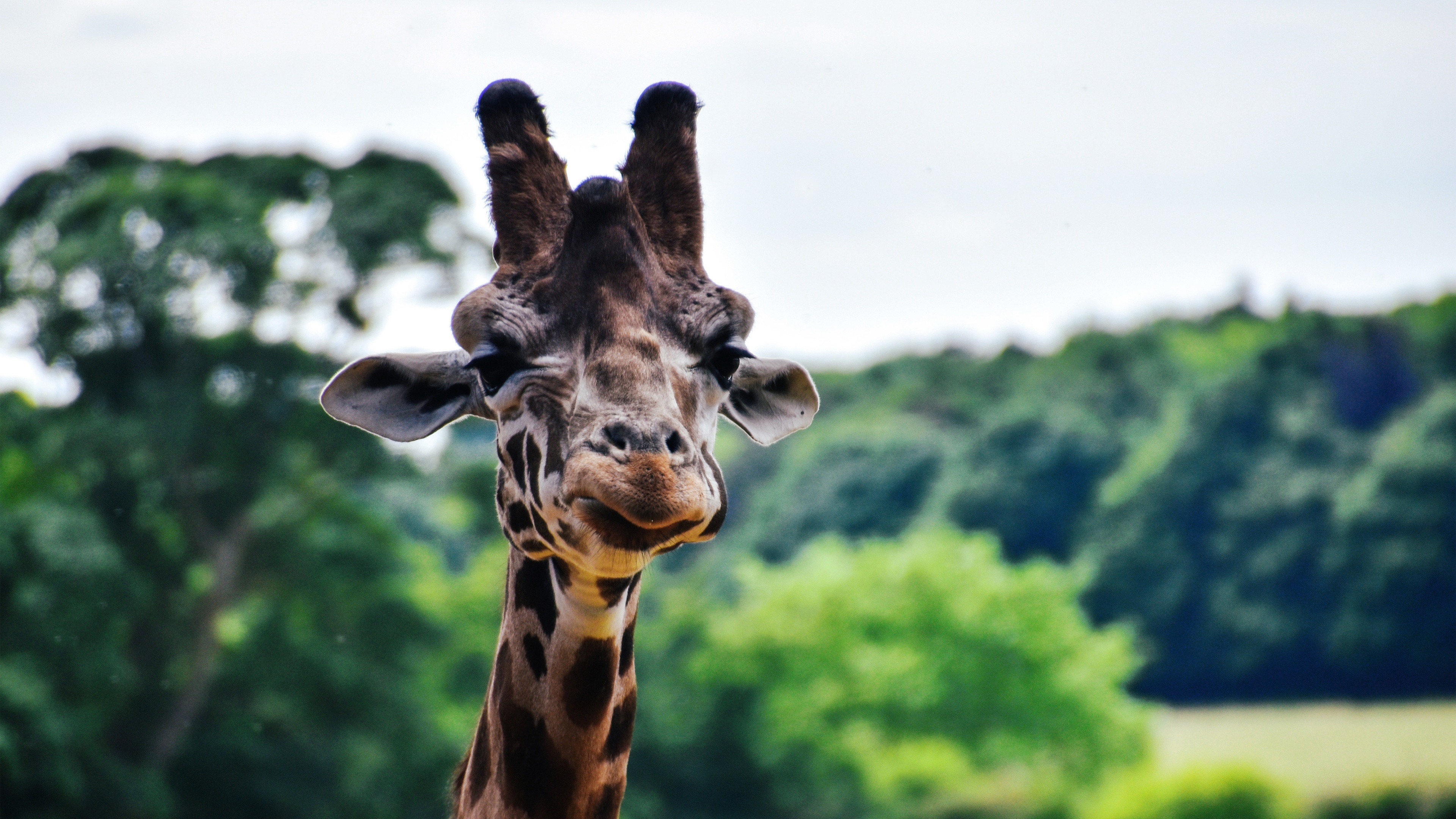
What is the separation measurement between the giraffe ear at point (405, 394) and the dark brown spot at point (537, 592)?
21.2 inches

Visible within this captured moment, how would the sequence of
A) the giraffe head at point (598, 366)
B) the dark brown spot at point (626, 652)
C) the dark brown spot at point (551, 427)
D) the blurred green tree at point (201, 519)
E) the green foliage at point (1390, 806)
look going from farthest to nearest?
the green foliage at point (1390, 806), the blurred green tree at point (201, 519), the dark brown spot at point (626, 652), the dark brown spot at point (551, 427), the giraffe head at point (598, 366)

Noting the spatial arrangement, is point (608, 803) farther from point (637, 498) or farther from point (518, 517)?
point (637, 498)

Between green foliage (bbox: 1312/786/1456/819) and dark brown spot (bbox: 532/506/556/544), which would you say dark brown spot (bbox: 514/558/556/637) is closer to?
dark brown spot (bbox: 532/506/556/544)

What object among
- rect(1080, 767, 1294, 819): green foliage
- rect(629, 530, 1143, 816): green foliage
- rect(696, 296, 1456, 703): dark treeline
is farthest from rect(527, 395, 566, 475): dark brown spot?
rect(696, 296, 1456, 703): dark treeline

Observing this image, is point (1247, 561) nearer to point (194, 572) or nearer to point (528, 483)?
point (194, 572)

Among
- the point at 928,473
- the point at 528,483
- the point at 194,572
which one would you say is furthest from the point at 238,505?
the point at 928,473

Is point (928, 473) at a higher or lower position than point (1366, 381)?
lower

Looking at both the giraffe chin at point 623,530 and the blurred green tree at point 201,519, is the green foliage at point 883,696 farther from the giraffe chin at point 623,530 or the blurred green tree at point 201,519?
the giraffe chin at point 623,530

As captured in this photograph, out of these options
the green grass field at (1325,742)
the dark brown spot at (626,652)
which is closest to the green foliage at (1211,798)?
the green grass field at (1325,742)

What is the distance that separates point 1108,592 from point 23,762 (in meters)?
53.7

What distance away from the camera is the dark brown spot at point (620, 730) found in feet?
15.4

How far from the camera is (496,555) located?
37.8 m

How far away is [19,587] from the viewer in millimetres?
27188

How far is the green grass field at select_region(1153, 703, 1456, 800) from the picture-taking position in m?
46.8
